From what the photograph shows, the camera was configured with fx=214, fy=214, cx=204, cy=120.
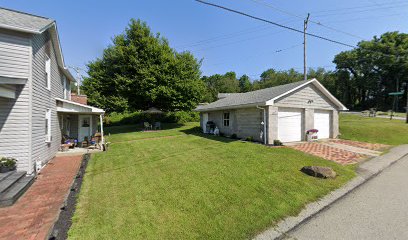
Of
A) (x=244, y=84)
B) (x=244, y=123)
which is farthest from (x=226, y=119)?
(x=244, y=84)

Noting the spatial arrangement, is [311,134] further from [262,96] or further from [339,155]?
[339,155]

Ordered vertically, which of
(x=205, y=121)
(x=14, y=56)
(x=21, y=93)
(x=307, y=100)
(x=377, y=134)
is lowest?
(x=377, y=134)

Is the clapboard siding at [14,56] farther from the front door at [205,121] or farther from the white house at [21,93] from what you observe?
the front door at [205,121]

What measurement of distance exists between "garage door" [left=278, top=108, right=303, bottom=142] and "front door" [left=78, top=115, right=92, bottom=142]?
1417 cm

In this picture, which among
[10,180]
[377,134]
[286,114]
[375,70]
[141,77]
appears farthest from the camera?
[375,70]

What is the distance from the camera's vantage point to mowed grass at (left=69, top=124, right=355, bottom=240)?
13.5 ft

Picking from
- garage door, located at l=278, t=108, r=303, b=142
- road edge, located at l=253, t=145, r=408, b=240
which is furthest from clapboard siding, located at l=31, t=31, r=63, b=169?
garage door, located at l=278, t=108, r=303, b=142

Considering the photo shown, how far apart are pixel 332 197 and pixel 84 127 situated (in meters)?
16.7

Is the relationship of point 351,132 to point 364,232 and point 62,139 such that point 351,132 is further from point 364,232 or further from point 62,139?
point 62,139

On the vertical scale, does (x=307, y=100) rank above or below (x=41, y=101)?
above

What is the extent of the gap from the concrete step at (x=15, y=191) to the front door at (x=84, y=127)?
996 centimetres

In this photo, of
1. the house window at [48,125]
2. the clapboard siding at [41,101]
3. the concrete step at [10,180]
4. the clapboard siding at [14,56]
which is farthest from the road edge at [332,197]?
the house window at [48,125]

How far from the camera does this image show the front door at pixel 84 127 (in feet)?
53.3

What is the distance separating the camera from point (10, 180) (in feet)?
20.4
